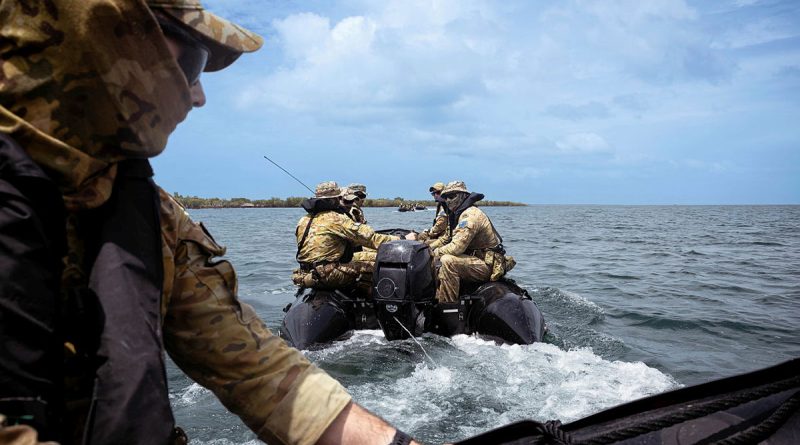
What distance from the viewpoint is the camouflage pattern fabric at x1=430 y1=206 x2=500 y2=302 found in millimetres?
7855

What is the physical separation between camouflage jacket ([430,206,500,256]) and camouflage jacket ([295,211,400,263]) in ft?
3.52

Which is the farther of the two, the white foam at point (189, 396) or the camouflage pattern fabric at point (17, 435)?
the white foam at point (189, 396)

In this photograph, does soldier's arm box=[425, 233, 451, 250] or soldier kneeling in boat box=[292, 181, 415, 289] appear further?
soldier's arm box=[425, 233, 451, 250]

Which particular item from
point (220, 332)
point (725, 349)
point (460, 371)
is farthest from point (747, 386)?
point (725, 349)

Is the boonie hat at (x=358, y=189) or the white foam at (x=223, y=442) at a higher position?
the boonie hat at (x=358, y=189)

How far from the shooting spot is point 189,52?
1.42m

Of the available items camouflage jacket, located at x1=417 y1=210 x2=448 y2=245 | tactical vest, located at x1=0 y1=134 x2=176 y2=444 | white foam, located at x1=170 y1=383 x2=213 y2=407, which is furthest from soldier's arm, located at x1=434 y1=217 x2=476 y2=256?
tactical vest, located at x1=0 y1=134 x2=176 y2=444

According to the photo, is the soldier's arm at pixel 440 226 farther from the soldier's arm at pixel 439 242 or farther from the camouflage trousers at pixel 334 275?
the camouflage trousers at pixel 334 275

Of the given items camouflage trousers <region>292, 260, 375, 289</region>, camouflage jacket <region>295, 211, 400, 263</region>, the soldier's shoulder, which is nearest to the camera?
the soldier's shoulder

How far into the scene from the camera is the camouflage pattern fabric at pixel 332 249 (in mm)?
7559

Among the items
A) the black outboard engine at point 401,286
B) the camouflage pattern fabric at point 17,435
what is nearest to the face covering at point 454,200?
the black outboard engine at point 401,286

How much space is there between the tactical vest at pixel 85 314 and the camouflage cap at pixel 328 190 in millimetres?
6741

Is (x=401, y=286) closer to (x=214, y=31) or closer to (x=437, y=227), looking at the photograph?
(x=437, y=227)

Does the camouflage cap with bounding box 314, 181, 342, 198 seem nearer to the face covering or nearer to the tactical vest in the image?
the face covering
